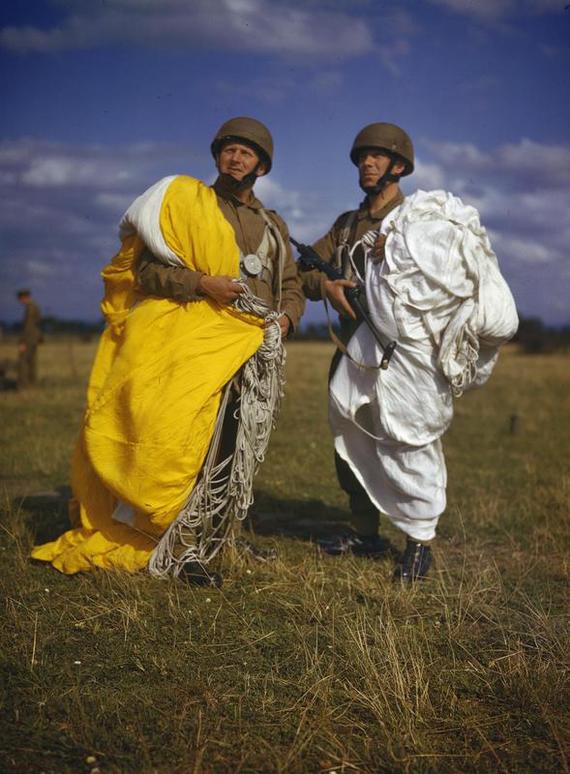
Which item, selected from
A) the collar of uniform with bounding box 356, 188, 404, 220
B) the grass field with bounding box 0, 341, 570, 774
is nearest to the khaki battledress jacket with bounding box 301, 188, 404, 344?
the collar of uniform with bounding box 356, 188, 404, 220

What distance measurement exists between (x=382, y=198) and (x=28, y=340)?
A: 465 inches

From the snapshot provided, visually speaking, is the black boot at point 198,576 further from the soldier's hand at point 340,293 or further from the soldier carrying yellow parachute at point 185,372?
the soldier's hand at point 340,293

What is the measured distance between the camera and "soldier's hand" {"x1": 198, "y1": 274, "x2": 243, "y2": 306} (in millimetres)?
4348

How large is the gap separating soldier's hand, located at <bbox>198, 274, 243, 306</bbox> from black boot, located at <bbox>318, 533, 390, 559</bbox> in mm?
1814

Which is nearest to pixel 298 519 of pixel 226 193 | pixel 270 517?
pixel 270 517

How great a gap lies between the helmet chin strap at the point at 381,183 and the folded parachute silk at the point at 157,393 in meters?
1.04

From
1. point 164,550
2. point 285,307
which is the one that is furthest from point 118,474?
point 285,307

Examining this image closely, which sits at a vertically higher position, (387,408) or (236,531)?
(387,408)

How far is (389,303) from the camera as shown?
439 centimetres

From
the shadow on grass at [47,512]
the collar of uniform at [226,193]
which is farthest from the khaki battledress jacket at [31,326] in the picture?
the collar of uniform at [226,193]

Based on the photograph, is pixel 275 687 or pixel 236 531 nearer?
pixel 275 687

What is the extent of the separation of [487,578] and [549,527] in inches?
56.7

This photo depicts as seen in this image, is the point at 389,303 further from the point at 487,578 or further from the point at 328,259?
the point at 487,578

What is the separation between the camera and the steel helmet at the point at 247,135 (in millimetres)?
4527
